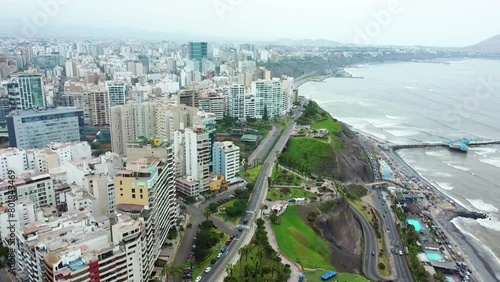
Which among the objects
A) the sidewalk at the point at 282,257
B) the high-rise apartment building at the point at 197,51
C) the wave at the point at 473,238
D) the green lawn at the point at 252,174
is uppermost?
the high-rise apartment building at the point at 197,51

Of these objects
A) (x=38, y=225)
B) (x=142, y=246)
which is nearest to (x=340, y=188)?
(x=142, y=246)

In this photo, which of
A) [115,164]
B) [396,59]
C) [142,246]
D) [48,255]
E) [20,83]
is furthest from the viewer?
[396,59]

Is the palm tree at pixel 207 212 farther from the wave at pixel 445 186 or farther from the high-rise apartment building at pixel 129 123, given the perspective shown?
the wave at pixel 445 186

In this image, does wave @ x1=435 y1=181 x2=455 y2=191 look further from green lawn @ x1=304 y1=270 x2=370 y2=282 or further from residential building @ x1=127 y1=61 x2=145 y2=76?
residential building @ x1=127 y1=61 x2=145 y2=76

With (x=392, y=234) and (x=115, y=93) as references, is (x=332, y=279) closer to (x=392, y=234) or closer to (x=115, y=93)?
(x=392, y=234)

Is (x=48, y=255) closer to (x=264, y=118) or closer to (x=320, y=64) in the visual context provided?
(x=264, y=118)

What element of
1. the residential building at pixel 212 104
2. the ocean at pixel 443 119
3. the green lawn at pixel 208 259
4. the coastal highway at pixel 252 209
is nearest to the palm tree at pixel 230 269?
the coastal highway at pixel 252 209

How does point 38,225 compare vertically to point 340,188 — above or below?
above
